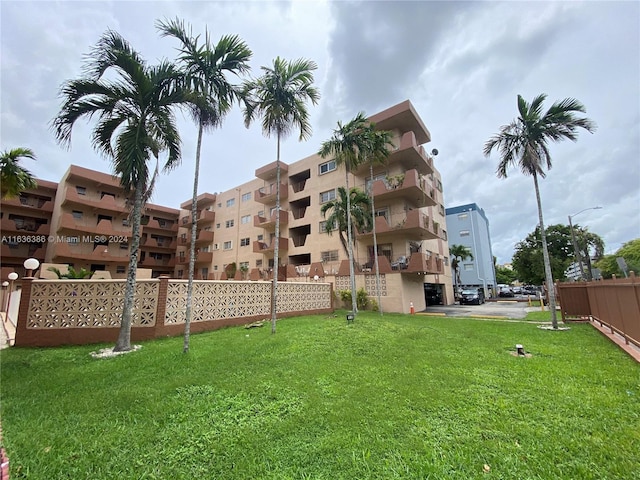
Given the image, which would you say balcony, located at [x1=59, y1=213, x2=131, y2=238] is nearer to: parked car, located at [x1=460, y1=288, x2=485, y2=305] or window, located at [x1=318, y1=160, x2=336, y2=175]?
window, located at [x1=318, y1=160, x2=336, y2=175]

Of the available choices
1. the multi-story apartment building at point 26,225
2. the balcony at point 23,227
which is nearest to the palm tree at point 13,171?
the multi-story apartment building at point 26,225

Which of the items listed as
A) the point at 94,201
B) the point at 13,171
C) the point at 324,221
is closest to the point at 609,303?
the point at 324,221

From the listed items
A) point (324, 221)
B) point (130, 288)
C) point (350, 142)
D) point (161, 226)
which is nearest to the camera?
point (130, 288)

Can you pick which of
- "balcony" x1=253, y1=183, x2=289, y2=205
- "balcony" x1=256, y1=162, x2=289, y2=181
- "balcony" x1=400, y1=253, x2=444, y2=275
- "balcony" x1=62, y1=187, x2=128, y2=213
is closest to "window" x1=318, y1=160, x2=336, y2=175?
"balcony" x1=253, y1=183, x2=289, y2=205

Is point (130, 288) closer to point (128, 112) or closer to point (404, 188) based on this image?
point (128, 112)

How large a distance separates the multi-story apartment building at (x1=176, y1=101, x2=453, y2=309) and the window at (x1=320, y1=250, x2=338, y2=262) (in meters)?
0.08

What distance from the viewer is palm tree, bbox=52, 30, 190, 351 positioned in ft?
24.0

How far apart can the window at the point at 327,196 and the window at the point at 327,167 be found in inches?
77.3

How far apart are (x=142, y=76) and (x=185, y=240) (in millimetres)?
30338

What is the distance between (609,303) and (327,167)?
20153 mm

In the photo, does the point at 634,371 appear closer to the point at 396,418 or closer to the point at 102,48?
the point at 396,418

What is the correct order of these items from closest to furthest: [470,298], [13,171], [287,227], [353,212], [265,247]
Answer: [13,171], [353,212], [470,298], [265,247], [287,227]

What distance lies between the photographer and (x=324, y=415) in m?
3.78

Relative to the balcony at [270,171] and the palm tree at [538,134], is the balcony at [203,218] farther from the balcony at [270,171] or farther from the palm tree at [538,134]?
the palm tree at [538,134]
